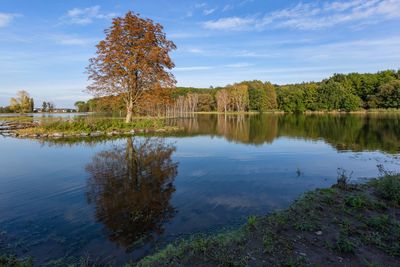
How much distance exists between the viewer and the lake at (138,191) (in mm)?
5582

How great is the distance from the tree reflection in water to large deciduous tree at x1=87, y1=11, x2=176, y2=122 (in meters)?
18.3

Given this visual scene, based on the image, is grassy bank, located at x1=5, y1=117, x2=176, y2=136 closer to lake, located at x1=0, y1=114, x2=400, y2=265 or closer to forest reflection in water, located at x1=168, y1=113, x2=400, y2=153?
forest reflection in water, located at x1=168, y1=113, x2=400, y2=153

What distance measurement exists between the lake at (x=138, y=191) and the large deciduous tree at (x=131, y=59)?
1576 centimetres

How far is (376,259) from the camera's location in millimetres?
4371

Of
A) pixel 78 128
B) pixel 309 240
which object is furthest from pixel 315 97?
pixel 309 240

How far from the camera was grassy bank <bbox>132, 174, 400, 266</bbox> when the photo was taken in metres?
4.36

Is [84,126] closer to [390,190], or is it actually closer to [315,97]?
[390,190]

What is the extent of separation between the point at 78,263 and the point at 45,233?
5.77 feet

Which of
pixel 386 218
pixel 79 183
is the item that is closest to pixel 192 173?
pixel 79 183

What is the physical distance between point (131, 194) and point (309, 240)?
213 inches

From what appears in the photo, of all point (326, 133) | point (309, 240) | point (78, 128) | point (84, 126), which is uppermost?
point (84, 126)

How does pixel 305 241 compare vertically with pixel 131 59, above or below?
below

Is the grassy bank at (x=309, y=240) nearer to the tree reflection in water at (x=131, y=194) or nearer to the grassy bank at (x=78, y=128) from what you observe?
the tree reflection in water at (x=131, y=194)

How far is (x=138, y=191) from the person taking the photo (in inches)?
335
